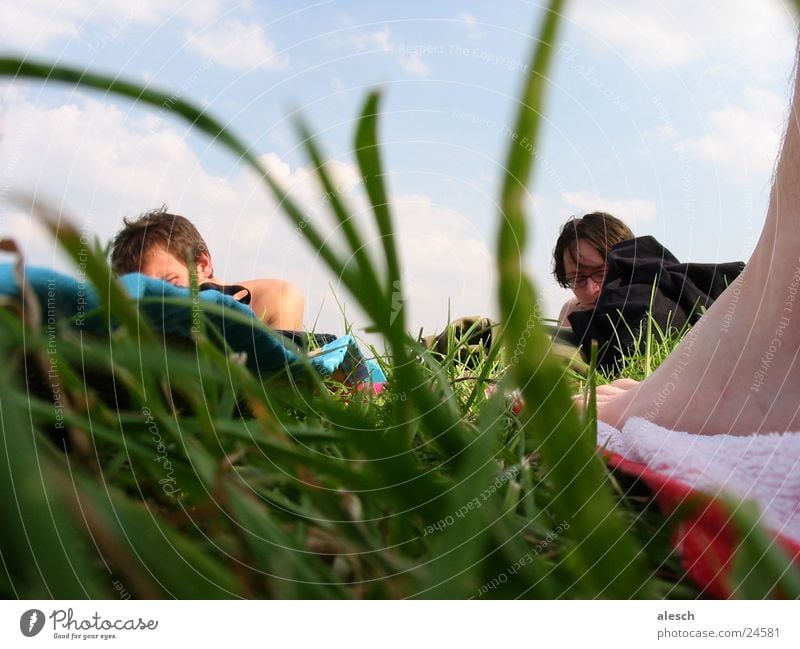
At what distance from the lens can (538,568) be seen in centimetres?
15

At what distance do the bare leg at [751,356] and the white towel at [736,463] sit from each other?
11cm

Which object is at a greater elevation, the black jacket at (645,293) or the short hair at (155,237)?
the black jacket at (645,293)

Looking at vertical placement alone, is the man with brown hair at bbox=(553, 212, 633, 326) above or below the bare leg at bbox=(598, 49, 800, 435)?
above

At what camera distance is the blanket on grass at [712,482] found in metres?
0.19

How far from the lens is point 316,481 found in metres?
0.19

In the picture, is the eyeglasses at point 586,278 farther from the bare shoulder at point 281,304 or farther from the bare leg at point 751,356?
the bare leg at point 751,356

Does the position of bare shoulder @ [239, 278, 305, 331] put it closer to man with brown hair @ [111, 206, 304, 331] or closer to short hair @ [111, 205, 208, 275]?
man with brown hair @ [111, 206, 304, 331]

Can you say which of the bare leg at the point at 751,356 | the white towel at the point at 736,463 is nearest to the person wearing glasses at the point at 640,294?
the bare leg at the point at 751,356

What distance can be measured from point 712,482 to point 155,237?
0.36 m

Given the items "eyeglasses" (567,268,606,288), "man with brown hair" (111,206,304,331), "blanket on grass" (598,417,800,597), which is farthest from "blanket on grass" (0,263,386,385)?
"eyeglasses" (567,268,606,288)

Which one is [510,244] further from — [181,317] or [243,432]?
[181,317]

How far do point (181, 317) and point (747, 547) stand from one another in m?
0.24

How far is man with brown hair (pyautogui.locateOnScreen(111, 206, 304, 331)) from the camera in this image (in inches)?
13.3

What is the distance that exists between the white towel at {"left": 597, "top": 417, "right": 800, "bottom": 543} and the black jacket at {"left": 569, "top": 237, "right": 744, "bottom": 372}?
580mm
